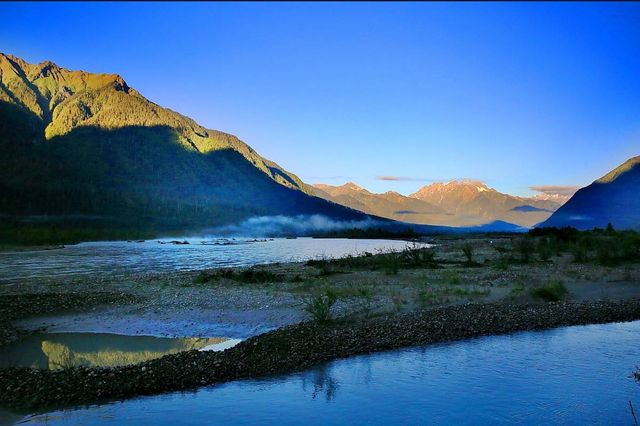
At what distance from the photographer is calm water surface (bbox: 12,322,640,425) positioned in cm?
1180

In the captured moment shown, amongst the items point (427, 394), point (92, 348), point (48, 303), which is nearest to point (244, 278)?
point (48, 303)

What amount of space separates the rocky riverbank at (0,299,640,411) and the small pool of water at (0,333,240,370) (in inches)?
96.2

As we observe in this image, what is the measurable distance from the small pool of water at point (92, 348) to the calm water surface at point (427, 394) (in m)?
A: 5.13

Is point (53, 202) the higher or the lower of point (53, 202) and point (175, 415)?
the higher

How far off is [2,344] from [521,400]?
65.0 feet

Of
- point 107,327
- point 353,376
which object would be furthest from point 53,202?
point 353,376

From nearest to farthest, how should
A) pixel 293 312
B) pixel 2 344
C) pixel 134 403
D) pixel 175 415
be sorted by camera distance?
1. pixel 175 415
2. pixel 134 403
3. pixel 2 344
4. pixel 293 312

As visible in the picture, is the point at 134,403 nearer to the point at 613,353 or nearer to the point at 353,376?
the point at 353,376

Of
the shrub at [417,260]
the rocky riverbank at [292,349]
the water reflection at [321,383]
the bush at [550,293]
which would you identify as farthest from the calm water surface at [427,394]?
the shrub at [417,260]

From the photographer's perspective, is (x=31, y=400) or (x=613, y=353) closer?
(x=31, y=400)

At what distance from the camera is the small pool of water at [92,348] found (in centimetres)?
1708

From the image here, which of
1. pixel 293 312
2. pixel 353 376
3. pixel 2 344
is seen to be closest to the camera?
pixel 353 376

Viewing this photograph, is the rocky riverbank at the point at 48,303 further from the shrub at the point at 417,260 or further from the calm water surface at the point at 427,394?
the shrub at the point at 417,260

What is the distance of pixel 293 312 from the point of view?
2445 centimetres
